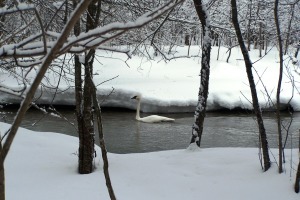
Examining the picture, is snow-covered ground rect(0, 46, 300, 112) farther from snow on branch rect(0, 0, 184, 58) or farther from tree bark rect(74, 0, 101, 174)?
snow on branch rect(0, 0, 184, 58)

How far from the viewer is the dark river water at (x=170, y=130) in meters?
9.69

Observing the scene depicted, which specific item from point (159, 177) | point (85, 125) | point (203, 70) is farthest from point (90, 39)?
point (203, 70)

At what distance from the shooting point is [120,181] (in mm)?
4410

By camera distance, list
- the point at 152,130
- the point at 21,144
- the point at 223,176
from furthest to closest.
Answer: the point at 152,130 → the point at 21,144 → the point at 223,176

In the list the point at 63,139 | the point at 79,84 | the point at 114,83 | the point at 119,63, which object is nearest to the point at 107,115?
the point at 114,83

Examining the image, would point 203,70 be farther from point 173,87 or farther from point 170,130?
point 173,87

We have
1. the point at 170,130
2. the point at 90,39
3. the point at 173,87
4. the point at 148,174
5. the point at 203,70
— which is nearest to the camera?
the point at 90,39

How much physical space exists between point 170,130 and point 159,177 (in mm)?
7159

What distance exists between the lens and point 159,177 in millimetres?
4430

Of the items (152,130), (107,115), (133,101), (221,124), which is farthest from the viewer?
(133,101)

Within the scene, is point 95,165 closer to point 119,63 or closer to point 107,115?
point 107,115

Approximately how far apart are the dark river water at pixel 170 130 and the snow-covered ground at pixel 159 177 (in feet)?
12.3

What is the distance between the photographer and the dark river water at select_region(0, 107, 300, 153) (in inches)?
381

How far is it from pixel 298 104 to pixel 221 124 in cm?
453
